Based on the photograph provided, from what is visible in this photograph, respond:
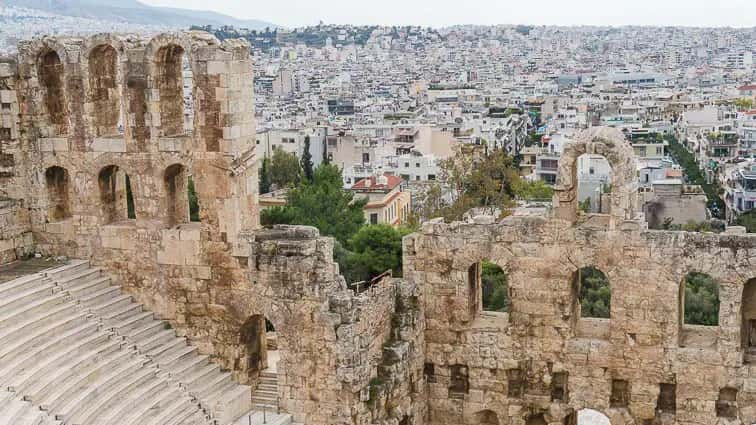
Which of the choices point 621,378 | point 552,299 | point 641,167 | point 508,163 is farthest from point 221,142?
point 641,167

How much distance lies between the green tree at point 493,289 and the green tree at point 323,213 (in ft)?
24.8

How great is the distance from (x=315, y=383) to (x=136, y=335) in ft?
14.2

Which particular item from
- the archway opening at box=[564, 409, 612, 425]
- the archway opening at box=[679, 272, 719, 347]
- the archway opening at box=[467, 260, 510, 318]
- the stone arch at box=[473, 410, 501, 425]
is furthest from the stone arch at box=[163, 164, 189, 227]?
the archway opening at box=[679, 272, 719, 347]

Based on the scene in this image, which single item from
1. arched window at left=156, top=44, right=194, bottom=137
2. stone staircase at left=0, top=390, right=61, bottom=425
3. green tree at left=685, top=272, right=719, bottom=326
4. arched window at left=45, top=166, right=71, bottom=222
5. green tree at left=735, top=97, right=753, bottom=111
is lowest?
green tree at left=685, top=272, right=719, bottom=326

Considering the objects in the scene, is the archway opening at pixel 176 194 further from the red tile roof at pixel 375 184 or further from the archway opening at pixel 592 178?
the archway opening at pixel 592 178

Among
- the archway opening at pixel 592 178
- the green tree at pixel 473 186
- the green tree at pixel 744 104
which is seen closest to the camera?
the green tree at pixel 473 186

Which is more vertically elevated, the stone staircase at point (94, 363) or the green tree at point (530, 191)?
the stone staircase at point (94, 363)

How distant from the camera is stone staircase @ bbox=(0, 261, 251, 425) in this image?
66.0 feet

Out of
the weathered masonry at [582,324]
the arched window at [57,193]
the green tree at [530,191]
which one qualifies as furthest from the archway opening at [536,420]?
the green tree at [530,191]

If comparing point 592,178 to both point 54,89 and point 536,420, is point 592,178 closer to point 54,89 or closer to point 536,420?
point 536,420

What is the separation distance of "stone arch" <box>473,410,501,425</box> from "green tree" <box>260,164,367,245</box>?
73.3 feet

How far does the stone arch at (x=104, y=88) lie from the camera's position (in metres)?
24.6

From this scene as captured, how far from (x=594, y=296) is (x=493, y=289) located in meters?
4.28

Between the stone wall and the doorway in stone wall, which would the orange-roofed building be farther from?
the stone wall
